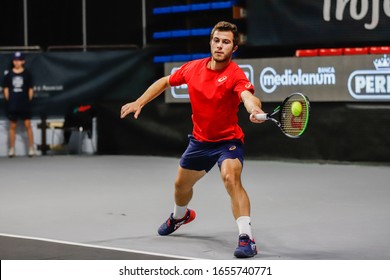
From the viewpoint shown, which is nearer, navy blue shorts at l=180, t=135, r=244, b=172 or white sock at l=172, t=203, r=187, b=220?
navy blue shorts at l=180, t=135, r=244, b=172

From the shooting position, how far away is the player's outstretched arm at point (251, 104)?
638 centimetres

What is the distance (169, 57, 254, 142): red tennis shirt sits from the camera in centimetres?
707

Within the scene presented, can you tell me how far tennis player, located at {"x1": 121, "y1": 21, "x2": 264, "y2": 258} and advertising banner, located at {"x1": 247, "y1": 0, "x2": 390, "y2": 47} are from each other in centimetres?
731

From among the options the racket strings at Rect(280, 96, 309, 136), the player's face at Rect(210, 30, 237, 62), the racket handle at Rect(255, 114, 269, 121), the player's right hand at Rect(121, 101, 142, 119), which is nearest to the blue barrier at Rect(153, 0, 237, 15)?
the player's right hand at Rect(121, 101, 142, 119)

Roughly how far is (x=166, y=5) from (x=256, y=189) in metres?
7.46

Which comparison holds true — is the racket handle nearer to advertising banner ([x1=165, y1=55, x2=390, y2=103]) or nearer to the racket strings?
the racket strings

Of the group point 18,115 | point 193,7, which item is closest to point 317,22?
point 193,7

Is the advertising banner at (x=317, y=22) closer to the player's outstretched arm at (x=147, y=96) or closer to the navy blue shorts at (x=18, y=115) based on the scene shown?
the navy blue shorts at (x=18, y=115)

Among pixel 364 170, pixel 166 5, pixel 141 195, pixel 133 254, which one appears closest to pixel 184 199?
pixel 133 254

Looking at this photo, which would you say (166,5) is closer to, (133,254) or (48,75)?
(48,75)

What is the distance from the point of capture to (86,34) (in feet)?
60.5

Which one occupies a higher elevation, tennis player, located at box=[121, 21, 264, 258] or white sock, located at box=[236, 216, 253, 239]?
tennis player, located at box=[121, 21, 264, 258]

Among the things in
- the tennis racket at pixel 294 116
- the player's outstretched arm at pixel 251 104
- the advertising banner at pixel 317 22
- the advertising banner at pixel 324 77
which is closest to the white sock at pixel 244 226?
the tennis racket at pixel 294 116

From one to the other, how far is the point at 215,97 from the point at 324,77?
7.43m
